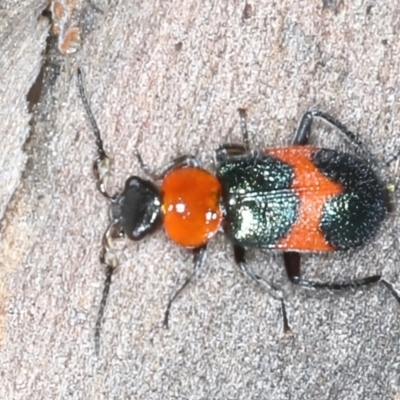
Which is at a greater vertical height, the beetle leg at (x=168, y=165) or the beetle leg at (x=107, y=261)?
the beetle leg at (x=168, y=165)

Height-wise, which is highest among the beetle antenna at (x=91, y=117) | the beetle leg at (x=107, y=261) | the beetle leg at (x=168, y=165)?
the beetle antenna at (x=91, y=117)

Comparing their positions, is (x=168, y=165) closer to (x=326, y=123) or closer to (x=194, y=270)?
(x=194, y=270)

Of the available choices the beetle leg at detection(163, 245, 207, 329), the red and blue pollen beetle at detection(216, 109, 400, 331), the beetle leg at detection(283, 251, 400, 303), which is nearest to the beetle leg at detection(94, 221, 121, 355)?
the beetle leg at detection(163, 245, 207, 329)

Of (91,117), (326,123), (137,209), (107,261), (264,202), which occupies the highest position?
(326,123)

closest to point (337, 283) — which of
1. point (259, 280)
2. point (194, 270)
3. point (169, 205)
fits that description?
point (259, 280)

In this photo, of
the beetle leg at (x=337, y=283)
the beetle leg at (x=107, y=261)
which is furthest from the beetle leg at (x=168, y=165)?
the beetle leg at (x=337, y=283)

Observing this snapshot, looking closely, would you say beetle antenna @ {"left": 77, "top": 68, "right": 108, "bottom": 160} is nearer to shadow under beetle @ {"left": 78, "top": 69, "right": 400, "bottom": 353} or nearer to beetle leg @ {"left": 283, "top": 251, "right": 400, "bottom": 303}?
shadow under beetle @ {"left": 78, "top": 69, "right": 400, "bottom": 353}

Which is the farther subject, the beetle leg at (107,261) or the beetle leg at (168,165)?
the beetle leg at (168,165)

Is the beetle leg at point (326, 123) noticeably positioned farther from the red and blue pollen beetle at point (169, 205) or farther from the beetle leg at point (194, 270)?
the beetle leg at point (194, 270)
